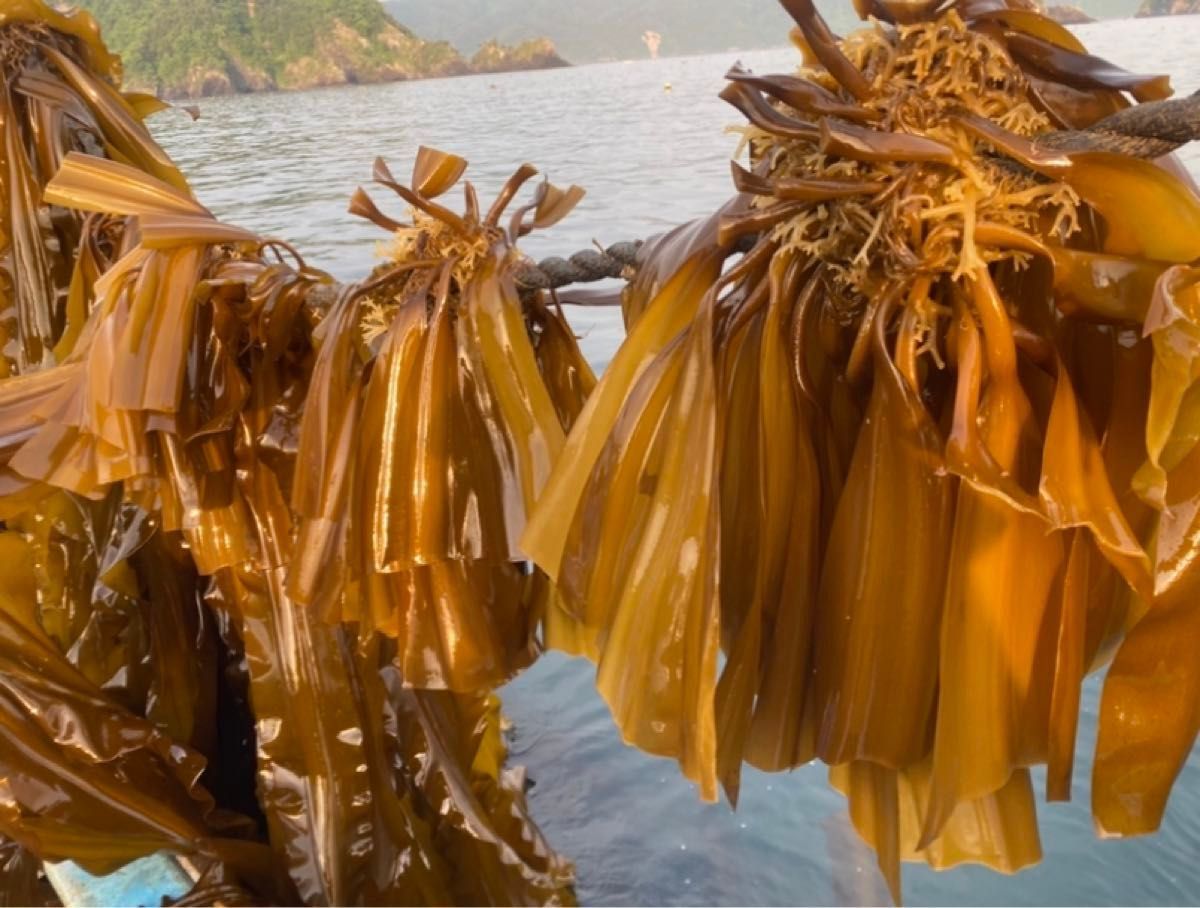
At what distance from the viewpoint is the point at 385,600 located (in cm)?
110

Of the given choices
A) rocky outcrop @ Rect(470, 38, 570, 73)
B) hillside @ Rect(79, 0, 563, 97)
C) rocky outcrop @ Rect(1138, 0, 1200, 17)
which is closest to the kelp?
hillside @ Rect(79, 0, 563, 97)

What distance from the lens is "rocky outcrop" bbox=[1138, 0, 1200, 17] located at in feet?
106

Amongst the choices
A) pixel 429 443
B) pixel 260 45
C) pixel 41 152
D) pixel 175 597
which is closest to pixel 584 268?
pixel 429 443

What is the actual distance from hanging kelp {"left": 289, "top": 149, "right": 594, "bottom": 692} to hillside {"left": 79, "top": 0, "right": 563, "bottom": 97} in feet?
127

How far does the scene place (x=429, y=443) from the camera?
1.05 metres

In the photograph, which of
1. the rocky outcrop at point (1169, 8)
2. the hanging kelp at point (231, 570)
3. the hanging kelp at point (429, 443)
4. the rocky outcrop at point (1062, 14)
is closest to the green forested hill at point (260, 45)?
the rocky outcrop at point (1169, 8)

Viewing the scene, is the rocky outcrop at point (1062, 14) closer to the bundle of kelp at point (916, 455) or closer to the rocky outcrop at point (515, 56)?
the bundle of kelp at point (916, 455)

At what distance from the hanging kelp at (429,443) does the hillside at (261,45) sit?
38.8m

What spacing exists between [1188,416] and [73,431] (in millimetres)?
1236

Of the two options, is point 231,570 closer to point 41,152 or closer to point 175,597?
point 175,597

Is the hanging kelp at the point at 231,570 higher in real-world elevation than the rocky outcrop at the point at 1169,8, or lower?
lower

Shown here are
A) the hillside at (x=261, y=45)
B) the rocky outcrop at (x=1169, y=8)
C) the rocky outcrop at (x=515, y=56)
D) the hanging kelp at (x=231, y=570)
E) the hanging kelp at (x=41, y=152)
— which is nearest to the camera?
the hanging kelp at (x=231, y=570)

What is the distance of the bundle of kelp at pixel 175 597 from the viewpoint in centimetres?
123

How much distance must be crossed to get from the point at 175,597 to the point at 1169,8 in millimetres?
43442
